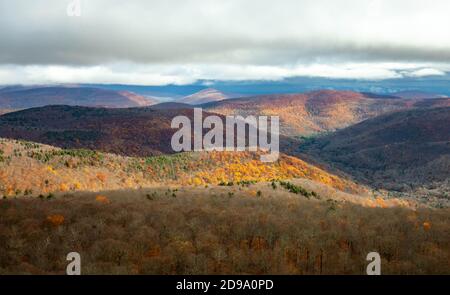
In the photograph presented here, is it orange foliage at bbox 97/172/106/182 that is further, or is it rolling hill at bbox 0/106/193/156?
rolling hill at bbox 0/106/193/156

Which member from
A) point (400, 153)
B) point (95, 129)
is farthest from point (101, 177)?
point (400, 153)

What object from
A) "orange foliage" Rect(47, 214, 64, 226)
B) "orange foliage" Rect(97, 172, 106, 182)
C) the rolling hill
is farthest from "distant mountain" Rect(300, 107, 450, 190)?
"orange foliage" Rect(47, 214, 64, 226)

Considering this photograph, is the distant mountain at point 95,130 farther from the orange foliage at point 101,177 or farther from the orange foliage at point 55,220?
the orange foliage at point 55,220

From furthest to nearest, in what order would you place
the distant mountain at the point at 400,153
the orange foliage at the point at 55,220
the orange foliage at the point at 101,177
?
the distant mountain at the point at 400,153, the orange foliage at the point at 101,177, the orange foliage at the point at 55,220

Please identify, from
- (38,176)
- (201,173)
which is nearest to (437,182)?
(201,173)

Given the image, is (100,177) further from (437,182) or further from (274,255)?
(437,182)

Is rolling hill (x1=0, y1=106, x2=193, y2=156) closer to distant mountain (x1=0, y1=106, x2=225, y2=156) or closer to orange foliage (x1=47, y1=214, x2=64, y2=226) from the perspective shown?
distant mountain (x1=0, y1=106, x2=225, y2=156)

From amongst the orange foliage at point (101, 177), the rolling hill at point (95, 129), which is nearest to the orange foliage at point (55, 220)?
the orange foliage at point (101, 177)

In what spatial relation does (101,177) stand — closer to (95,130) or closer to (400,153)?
(95,130)
